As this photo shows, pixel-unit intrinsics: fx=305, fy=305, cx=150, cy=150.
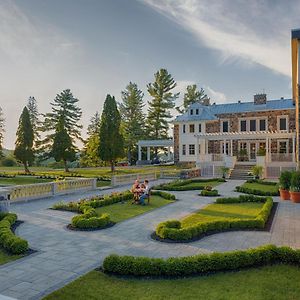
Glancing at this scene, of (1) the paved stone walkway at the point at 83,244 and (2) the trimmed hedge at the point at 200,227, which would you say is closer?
(1) the paved stone walkway at the point at 83,244

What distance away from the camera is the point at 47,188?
1734 centimetres

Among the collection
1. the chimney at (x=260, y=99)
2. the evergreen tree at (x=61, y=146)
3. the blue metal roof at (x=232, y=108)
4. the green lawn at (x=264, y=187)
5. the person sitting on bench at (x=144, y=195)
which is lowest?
the green lawn at (x=264, y=187)

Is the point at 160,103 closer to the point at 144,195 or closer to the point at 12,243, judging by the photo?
the point at 144,195

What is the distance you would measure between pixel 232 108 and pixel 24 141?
83.9 feet

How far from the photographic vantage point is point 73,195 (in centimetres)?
1825

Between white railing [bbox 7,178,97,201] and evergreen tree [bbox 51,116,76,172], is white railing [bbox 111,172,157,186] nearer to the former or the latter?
white railing [bbox 7,178,97,201]

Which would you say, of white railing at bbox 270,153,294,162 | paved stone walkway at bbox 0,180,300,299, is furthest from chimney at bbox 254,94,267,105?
paved stone walkway at bbox 0,180,300,299

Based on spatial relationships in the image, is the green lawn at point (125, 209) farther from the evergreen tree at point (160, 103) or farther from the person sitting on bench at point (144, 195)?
the evergreen tree at point (160, 103)

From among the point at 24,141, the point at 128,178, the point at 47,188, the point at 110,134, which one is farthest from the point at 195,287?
the point at 24,141

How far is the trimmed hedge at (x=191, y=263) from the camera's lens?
238 inches

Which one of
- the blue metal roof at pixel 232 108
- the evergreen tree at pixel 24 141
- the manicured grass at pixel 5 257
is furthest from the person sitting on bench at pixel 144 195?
the blue metal roof at pixel 232 108

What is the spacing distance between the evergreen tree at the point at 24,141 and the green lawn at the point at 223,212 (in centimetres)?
2630

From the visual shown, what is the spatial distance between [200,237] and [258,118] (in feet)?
99.3

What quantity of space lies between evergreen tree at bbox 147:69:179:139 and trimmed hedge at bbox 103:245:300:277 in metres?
52.8
